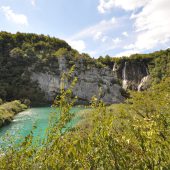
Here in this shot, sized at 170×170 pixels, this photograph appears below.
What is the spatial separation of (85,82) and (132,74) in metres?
24.0

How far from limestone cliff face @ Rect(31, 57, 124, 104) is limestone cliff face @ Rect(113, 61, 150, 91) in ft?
33.2

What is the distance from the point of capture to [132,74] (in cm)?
10375

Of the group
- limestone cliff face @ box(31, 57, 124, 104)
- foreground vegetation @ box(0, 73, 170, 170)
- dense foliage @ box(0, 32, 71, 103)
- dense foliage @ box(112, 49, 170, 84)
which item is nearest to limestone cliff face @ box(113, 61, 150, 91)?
dense foliage @ box(112, 49, 170, 84)

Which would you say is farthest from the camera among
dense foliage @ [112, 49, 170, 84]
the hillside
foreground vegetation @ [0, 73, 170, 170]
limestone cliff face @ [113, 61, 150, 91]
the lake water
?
dense foliage @ [112, 49, 170, 84]

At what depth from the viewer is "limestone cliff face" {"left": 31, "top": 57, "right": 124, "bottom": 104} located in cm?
8250

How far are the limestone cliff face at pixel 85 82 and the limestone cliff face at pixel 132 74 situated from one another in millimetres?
10128

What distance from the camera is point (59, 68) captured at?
8831 centimetres

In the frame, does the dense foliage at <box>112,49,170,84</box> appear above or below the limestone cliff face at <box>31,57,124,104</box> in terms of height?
above

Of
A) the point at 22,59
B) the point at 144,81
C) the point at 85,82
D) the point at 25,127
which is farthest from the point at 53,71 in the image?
the point at 25,127

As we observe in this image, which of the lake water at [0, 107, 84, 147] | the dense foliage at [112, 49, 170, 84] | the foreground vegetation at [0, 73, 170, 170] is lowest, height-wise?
the lake water at [0, 107, 84, 147]

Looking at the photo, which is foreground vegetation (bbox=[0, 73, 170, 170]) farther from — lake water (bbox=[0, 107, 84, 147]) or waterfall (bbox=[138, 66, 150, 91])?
waterfall (bbox=[138, 66, 150, 91])

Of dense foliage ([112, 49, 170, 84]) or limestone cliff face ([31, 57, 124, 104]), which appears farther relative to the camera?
dense foliage ([112, 49, 170, 84])

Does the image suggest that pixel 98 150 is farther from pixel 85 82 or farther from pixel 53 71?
pixel 85 82

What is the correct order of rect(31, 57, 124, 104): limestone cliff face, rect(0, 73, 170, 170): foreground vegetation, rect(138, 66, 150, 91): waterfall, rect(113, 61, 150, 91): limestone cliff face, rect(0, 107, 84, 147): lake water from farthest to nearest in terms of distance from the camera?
1. rect(113, 61, 150, 91): limestone cliff face
2. rect(138, 66, 150, 91): waterfall
3. rect(31, 57, 124, 104): limestone cliff face
4. rect(0, 107, 84, 147): lake water
5. rect(0, 73, 170, 170): foreground vegetation
